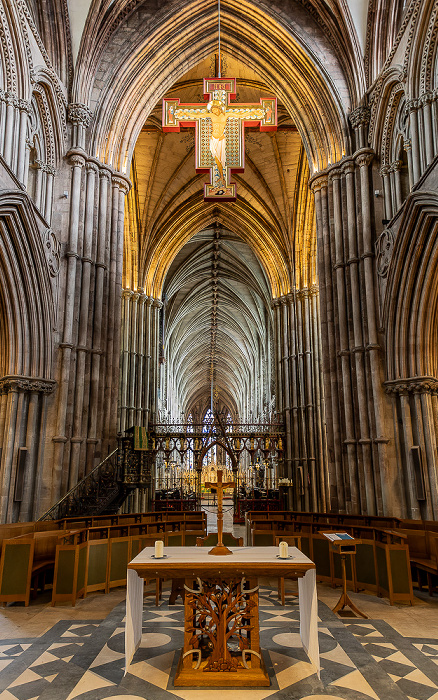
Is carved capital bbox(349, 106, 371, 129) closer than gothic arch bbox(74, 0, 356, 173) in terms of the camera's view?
Yes

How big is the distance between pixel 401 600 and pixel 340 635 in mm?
2330

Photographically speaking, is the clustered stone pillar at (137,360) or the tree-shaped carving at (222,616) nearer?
the tree-shaped carving at (222,616)

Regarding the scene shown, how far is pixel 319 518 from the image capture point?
38.1 ft

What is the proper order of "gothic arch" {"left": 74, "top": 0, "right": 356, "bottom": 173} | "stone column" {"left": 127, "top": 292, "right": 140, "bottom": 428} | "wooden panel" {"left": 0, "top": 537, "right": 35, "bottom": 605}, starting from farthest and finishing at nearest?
"stone column" {"left": 127, "top": 292, "right": 140, "bottom": 428} < "gothic arch" {"left": 74, "top": 0, "right": 356, "bottom": 173} < "wooden panel" {"left": 0, "top": 537, "right": 35, "bottom": 605}

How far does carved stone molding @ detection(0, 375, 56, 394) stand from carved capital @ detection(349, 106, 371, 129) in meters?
10.6

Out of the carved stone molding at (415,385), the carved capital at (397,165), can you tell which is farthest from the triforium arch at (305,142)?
the carved stone molding at (415,385)

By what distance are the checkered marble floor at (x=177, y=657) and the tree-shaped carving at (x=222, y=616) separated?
0.24 m

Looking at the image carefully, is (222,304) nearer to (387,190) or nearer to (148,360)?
(148,360)

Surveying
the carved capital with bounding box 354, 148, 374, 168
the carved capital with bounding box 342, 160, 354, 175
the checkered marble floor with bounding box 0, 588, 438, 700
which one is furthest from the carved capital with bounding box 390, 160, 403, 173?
the checkered marble floor with bounding box 0, 588, 438, 700

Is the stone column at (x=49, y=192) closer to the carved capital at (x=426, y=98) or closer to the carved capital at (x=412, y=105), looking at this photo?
the carved capital at (x=412, y=105)

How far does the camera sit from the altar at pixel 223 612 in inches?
175

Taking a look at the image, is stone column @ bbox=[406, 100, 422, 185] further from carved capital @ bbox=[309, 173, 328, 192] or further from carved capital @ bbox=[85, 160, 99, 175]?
carved capital @ bbox=[85, 160, 99, 175]

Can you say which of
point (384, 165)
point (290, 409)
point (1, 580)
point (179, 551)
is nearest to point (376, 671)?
point (179, 551)

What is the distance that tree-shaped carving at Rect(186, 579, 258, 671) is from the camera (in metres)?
4.48
